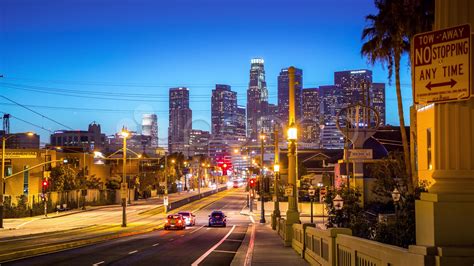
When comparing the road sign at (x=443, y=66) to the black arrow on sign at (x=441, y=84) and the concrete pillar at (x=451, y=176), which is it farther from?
the concrete pillar at (x=451, y=176)

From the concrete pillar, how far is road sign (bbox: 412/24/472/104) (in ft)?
0.50

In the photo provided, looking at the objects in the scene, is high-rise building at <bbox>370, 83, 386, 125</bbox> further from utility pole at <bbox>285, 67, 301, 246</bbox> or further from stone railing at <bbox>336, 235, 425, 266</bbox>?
stone railing at <bbox>336, 235, 425, 266</bbox>

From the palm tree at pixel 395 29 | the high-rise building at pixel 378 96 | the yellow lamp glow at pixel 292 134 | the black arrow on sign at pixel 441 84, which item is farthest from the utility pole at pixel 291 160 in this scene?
the high-rise building at pixel 378 96

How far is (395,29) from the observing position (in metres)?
35.0

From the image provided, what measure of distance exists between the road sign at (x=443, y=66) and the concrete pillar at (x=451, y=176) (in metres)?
0.15

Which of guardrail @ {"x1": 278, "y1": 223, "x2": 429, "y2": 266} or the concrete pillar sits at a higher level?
the concrete pillar

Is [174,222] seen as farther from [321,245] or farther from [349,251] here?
[349,251]

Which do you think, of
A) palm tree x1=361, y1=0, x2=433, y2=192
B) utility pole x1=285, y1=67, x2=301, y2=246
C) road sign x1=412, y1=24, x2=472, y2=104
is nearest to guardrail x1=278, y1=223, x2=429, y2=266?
road sign x1=412, y1=24, x2=472, y2=104

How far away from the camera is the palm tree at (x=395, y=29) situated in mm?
32500

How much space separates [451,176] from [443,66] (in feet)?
4.06

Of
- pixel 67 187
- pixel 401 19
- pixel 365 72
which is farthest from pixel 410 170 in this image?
pixel 365 72

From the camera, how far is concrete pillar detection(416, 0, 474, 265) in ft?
20.4

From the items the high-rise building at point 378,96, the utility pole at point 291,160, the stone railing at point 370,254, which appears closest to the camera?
the stone railing at point 370,254

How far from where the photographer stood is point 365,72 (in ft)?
598
